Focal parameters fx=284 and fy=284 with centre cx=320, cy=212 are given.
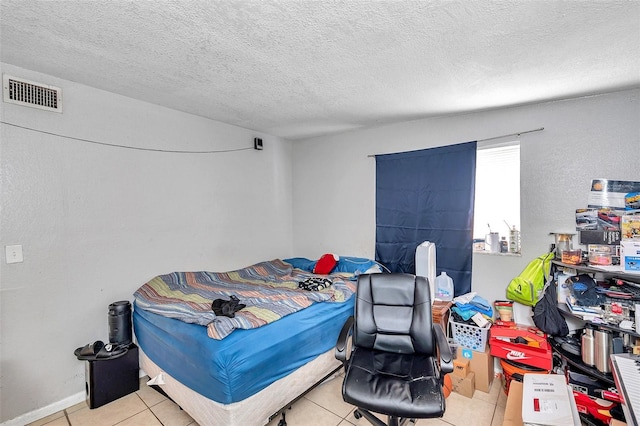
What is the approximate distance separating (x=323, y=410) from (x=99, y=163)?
276 centimetres

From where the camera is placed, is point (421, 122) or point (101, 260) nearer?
point (101, 260)

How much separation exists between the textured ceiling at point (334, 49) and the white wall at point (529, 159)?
19 centimetres

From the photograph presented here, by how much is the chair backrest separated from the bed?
410 millimetres

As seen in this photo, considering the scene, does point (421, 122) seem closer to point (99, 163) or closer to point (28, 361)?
point (99, 163)

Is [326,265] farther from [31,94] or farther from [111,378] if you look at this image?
[31,94]

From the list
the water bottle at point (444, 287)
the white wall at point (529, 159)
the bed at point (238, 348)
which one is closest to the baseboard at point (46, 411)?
the bed at point (238, 348)

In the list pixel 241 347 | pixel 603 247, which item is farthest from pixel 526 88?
pixel 241 347

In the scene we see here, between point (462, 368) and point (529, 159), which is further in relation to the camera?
point (529, 159)

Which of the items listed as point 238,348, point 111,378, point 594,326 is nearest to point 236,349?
point 238,348

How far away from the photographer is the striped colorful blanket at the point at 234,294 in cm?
194

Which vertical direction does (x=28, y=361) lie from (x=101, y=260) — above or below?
below

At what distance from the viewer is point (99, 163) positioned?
248cm

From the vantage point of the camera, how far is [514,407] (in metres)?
1.87

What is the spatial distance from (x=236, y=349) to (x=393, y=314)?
3.57 ft
